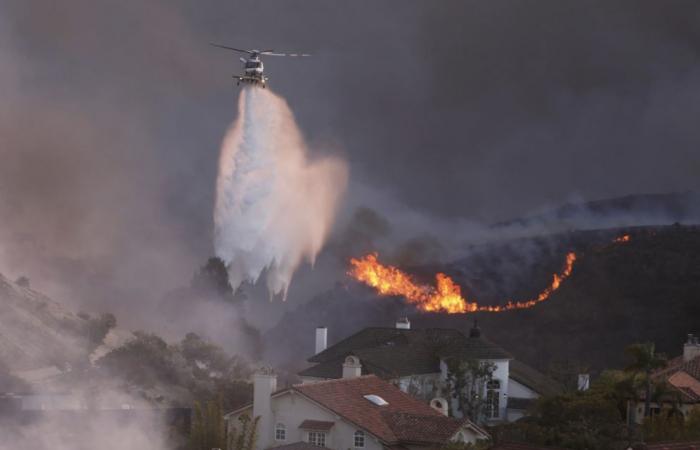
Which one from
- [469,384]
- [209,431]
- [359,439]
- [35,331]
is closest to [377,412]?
[359,439]

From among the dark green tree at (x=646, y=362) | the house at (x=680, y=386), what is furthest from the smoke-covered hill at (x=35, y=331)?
the house at (x=680, y=386)

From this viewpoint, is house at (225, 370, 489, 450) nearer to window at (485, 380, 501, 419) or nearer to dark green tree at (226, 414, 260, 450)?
dark green tree at (226, 414, 260, 450)

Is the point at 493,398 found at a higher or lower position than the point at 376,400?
higher

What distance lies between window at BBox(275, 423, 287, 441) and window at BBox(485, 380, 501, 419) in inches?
1043

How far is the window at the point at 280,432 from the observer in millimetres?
52250

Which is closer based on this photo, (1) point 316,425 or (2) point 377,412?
(1) point 316,425

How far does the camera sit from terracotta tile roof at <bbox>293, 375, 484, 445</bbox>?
166 ft

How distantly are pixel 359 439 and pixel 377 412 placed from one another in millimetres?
2597

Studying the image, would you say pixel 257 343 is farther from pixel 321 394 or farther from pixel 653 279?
pixel 653 279

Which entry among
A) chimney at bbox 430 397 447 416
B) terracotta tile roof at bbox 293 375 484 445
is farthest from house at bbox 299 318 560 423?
terracotta tile roof at bbox 293 375 484 445

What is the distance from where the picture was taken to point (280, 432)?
52375mm

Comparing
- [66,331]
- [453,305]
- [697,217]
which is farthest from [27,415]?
[697,217]

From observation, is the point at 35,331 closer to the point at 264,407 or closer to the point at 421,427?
the point at 264,407

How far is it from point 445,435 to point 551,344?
67386 millimetres
